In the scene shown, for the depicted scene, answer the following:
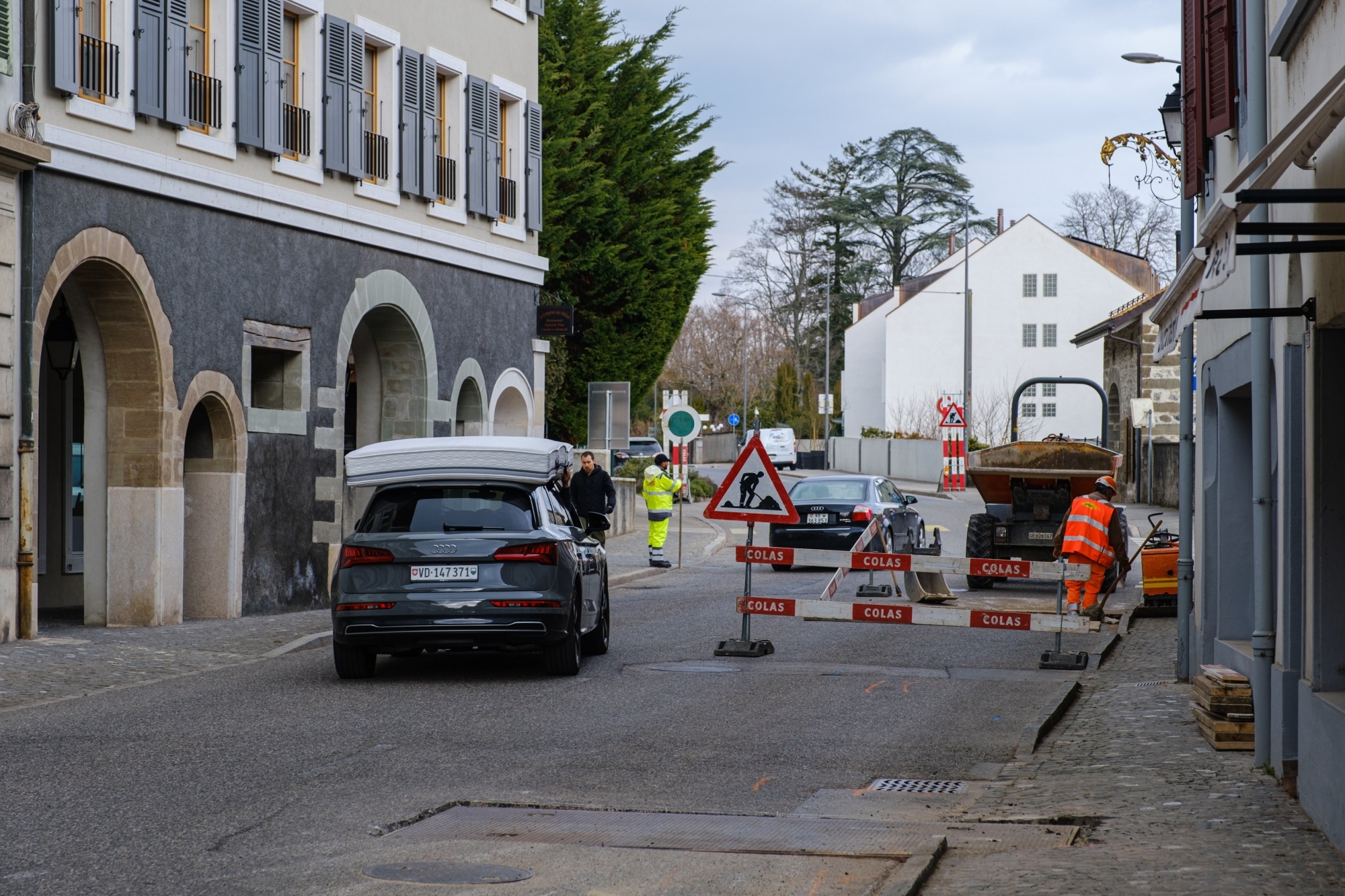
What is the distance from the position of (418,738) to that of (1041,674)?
5.72 m

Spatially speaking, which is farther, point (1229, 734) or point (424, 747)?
point (424, 747)

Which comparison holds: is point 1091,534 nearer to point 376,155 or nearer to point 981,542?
point 981,542

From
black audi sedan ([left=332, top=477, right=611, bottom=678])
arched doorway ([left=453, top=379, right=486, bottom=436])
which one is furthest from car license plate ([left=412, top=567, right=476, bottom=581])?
arched doorway ([left=453, top=379, right=486, bottom=436])

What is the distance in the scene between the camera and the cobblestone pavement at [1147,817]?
6.08 meters

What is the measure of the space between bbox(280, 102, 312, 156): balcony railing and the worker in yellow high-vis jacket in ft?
27.5

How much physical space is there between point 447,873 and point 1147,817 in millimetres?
3076

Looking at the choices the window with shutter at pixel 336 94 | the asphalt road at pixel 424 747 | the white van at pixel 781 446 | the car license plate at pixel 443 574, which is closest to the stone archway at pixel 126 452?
the asphalt road at pixel 424 747

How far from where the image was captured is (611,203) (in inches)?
1436

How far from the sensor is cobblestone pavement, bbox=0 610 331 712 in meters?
12.5

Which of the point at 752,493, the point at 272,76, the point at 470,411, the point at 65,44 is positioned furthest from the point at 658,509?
the point at 65,44

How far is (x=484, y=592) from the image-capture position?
39.8 ft

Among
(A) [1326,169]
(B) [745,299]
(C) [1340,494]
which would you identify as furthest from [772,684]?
(B) [745,299]

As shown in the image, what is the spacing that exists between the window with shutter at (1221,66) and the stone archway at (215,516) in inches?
434

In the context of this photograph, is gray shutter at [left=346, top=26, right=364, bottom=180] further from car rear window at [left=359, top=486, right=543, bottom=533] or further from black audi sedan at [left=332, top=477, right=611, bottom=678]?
black audi sedan at [left=332, top=477, right=611, bottom=678]
